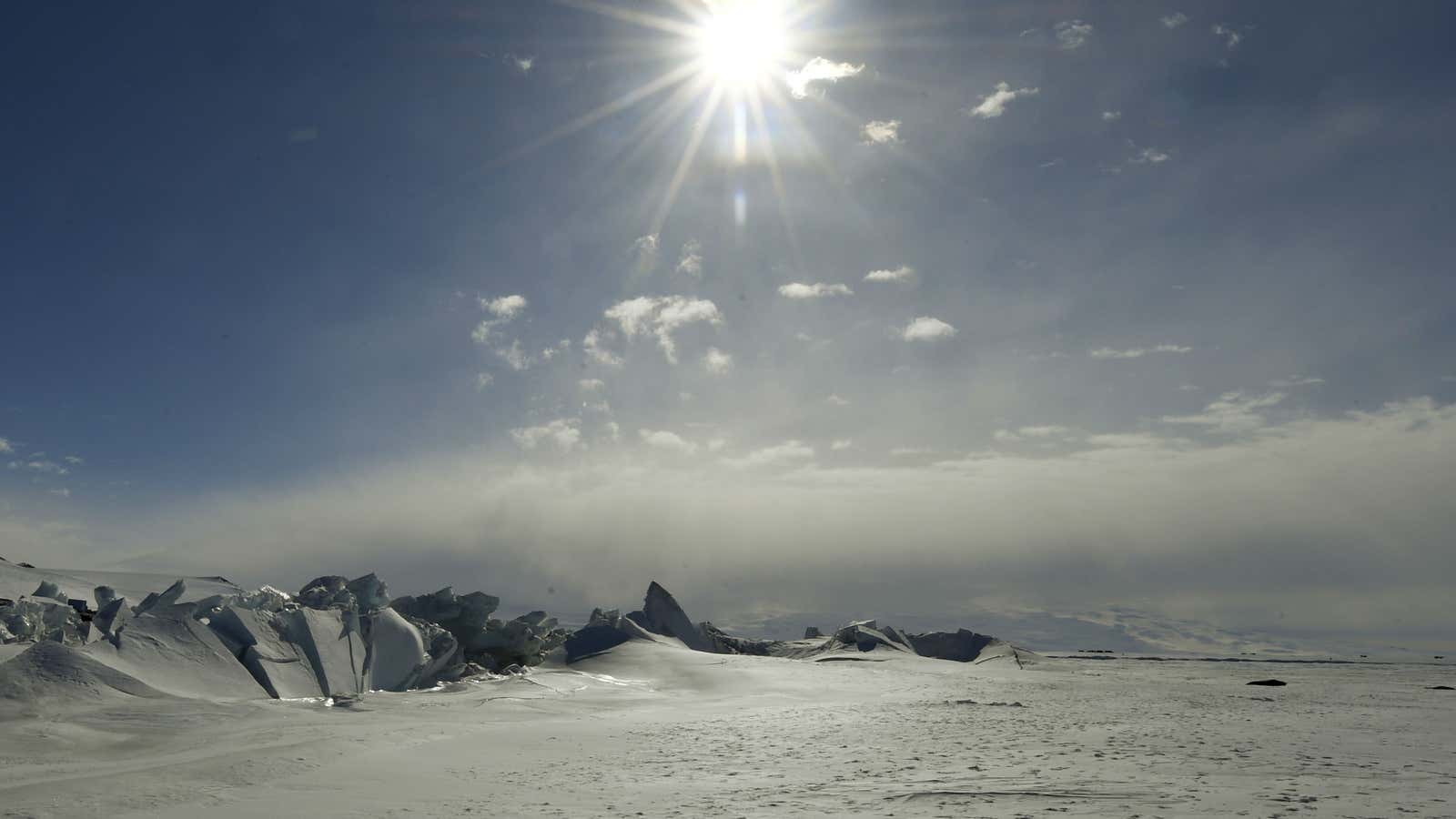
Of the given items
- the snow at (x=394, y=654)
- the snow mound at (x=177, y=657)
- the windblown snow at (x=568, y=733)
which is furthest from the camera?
the snow at (x=394, y=654)

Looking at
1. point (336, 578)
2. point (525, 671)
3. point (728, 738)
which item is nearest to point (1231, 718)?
point (728, 738)

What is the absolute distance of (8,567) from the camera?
28.7 meters

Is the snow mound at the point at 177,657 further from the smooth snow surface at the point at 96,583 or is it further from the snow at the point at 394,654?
the smooth snow surface at the point at 96,583

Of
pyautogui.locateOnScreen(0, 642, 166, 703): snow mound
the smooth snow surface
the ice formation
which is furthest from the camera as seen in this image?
the smooth snow surface

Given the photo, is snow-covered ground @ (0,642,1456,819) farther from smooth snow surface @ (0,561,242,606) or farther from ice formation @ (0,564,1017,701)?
smooth snow surface @ (0,561,242,606)

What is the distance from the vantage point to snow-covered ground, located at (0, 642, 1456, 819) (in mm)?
8195

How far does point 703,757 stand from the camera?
11484 mm

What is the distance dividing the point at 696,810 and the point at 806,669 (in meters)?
21.5

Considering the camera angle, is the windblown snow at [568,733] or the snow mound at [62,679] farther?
the snow mound at [62,679]

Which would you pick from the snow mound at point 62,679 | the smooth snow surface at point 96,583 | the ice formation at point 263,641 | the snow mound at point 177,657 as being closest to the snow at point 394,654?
the ice formation at point 263,641

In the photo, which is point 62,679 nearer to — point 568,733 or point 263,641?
point 263,641

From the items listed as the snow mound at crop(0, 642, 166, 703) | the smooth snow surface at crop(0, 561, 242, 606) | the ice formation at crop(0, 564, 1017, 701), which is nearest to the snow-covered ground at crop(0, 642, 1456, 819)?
the snow mound at crop(0, 642, 166, 703)

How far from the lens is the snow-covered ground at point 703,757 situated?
323 inches

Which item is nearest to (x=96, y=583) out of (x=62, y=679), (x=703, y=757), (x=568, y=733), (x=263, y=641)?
(x=263, y=641)
